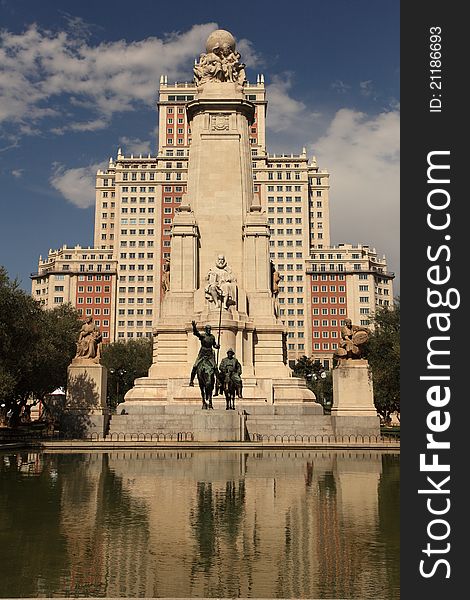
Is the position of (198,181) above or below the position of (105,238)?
below

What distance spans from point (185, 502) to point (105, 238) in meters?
137

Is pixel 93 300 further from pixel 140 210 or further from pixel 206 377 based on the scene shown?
pixel 206 377

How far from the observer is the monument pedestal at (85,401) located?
105 feet

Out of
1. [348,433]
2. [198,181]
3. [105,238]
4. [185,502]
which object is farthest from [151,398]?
[105,238]

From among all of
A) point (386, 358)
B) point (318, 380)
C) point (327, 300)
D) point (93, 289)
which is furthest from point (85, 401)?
point (327, 300)

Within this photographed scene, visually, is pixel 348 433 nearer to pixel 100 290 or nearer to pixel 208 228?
pixel 208 228

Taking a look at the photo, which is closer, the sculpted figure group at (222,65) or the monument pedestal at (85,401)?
the monument pedestal at (85,401)

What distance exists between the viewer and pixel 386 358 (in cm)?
4872

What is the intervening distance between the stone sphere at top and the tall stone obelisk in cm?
7

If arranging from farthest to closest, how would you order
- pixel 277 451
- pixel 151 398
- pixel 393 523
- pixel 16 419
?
1. pixel 16 419
2. pixel 151 398
3. pixel 277 451
4. pixel 393 523

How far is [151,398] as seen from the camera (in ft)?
118

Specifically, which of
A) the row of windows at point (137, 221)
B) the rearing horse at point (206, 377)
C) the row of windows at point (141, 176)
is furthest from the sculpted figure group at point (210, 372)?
the row of windows at point (141, 176)

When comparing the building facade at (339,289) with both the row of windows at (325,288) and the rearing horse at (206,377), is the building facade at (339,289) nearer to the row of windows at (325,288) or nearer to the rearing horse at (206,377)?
the row of windows at (325,288)

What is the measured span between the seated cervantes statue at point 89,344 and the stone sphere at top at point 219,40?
21621mm
